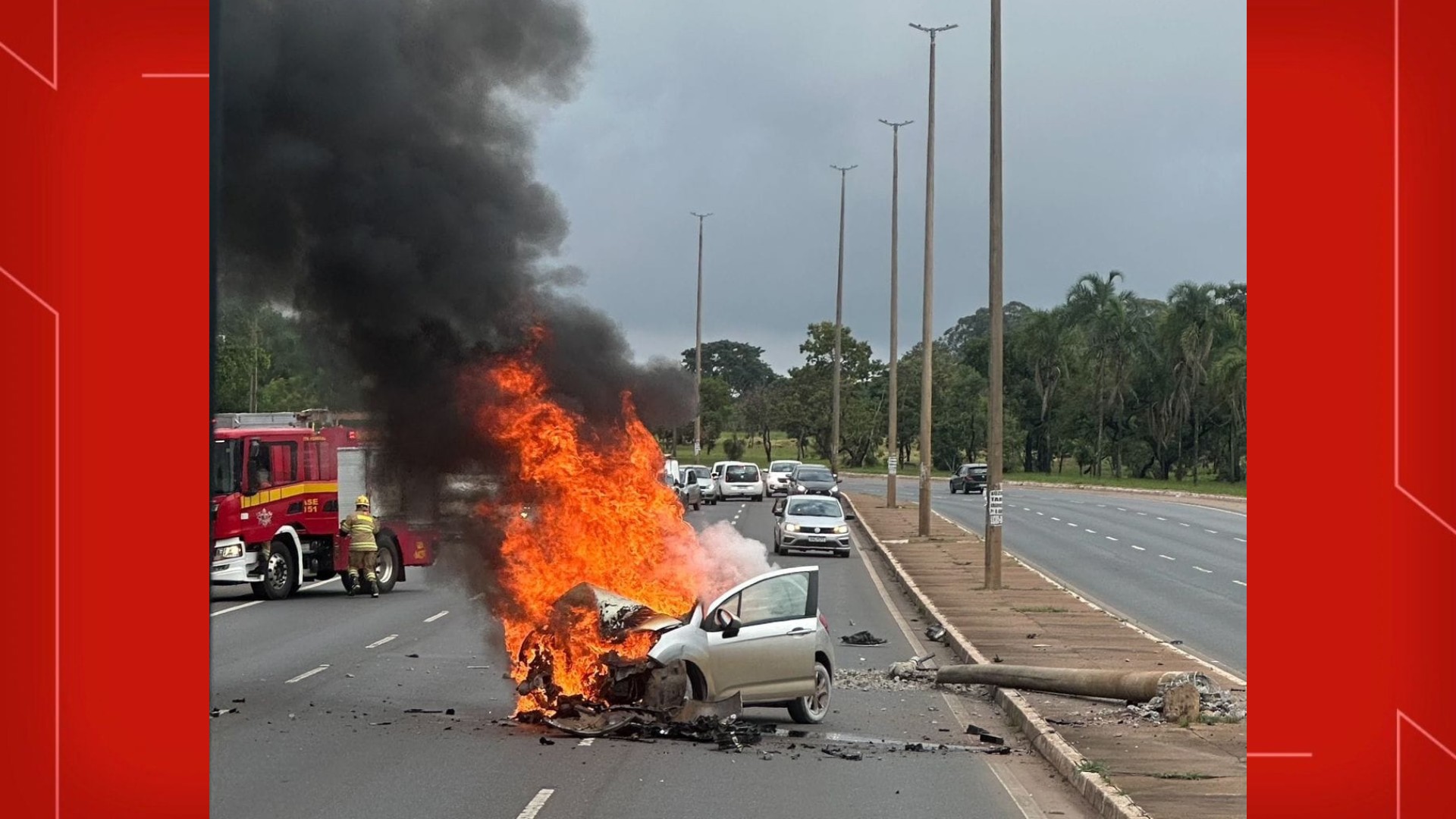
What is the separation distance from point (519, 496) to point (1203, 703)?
22.6 ft

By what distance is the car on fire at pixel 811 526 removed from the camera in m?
39.9

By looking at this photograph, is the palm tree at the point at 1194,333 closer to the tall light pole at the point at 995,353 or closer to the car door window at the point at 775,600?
the tall light pole at the point at 995,353

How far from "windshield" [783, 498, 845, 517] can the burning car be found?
80.7 ft

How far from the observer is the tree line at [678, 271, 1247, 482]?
88.3 m

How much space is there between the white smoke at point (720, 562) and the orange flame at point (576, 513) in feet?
0.28

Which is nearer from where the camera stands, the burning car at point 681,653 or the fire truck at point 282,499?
the burning car at point 681,653

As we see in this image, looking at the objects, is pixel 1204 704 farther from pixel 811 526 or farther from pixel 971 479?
pixel 971 479

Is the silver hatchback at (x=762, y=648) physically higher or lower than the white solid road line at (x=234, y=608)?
higher

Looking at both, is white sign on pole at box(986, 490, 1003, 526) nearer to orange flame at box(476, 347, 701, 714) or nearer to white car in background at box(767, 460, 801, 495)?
orange flame at box(476, 347, 701, 714)

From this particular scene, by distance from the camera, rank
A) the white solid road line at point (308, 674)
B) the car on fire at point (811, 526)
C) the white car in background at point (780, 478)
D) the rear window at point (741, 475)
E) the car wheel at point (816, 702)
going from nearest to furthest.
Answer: the car wheel at point (816, 702) → the white solid road line at point (308, 674) → the car on fire at point (811, 526) → the rear window at point (741, 475) → the white car in background at point (780, 478)

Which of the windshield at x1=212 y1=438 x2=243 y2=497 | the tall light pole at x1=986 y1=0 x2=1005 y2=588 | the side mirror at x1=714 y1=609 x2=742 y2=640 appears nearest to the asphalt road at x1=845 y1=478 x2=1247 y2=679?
the tall light pole at x1=986 y1=0 x2=1005 y2=588

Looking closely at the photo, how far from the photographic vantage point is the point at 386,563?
32125mm

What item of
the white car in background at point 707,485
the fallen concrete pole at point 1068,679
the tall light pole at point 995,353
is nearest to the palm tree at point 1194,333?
the white car in background at point 707,485

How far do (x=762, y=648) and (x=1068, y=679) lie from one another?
12.0ft
